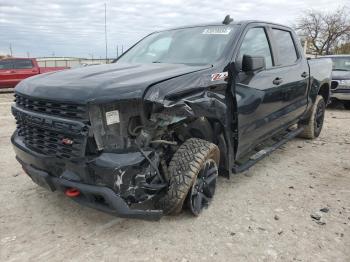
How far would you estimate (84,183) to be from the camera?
277 cm

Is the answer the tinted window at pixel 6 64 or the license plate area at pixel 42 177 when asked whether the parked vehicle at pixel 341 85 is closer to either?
the license plate area at pixel 42 177

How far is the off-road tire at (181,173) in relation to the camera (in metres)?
3.05

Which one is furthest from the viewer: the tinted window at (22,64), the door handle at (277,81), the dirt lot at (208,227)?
the tinted window at (22,64)

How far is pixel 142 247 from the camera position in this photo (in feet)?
9.59

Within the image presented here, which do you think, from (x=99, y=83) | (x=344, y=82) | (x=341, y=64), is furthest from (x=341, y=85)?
(x=99, y=83)

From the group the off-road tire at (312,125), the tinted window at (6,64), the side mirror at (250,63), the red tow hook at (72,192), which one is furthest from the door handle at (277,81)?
the tinted window at (6,64)

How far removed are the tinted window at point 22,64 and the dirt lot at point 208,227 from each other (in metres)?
12.8

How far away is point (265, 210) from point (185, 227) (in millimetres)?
883

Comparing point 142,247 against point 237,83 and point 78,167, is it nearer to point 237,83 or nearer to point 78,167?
point 78,167

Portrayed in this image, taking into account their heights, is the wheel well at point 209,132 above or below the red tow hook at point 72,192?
above

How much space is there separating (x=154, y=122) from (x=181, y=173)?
0.52 m

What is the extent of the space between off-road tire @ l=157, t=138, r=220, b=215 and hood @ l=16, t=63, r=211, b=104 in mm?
676

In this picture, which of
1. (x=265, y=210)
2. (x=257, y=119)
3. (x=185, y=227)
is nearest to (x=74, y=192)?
(x=185, y=227)

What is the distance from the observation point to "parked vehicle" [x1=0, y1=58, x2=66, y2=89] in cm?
1548
